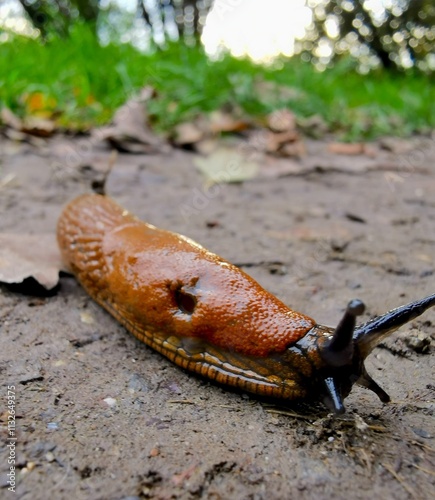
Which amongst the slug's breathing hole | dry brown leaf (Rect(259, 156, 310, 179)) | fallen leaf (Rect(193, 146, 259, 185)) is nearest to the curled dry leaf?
fallen leaf (Rect(193, 146, 259, 185))

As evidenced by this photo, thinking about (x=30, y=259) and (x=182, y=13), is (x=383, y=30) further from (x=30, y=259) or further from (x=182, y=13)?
(x=30, y=259)

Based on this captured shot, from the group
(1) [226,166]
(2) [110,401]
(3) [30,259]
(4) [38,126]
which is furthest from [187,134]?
(2) [110,401]

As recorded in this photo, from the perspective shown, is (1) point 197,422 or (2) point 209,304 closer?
(1) point 197,422

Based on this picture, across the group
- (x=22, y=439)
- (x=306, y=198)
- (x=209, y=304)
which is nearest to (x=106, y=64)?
(x=306, y=198)

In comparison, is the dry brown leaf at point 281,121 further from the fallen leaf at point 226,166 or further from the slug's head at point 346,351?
the slug's head at point 346,351

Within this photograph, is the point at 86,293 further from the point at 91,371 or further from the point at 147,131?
the point at 147,131

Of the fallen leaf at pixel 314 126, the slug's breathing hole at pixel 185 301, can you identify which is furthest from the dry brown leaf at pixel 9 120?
the slug's breathing hole at pixel 185 301

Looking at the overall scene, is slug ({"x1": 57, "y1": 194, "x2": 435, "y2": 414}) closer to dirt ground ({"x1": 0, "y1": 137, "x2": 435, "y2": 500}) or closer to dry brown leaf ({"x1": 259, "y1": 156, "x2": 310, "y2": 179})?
dirt ground ({"x1": 0, "y1": 137, "x2": 435, "y2": 500})
